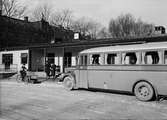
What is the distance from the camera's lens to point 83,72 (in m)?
13.9

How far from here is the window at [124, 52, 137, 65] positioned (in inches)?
463

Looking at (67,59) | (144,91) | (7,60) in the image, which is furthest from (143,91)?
(7,60)

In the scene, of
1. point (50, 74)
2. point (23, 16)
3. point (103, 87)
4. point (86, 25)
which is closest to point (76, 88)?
point (103, 87)

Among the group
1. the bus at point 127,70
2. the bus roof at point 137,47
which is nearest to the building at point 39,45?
the bus roof at point 137,47

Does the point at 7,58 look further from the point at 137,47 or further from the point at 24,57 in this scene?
the point at 137,47

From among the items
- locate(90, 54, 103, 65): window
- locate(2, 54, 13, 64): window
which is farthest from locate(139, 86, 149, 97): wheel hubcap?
locate(2, 54, 13, 64): window

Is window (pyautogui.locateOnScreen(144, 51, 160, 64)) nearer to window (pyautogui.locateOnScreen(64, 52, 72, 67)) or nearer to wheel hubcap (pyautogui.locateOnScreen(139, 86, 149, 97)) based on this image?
wheel hubcap (pyautogui.locateOnScreen(139, 86, 149, 97))

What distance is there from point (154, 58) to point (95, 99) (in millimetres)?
3397

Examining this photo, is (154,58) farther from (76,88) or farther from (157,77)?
(76,88)

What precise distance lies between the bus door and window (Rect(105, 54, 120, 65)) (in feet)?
4.96

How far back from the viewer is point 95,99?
447 inches

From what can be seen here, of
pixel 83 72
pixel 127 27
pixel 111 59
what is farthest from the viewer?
pixel 127 27

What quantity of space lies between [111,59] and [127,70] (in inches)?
50.0

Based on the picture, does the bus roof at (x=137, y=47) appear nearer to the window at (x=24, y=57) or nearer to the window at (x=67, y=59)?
the window at (x=67, y=59)
